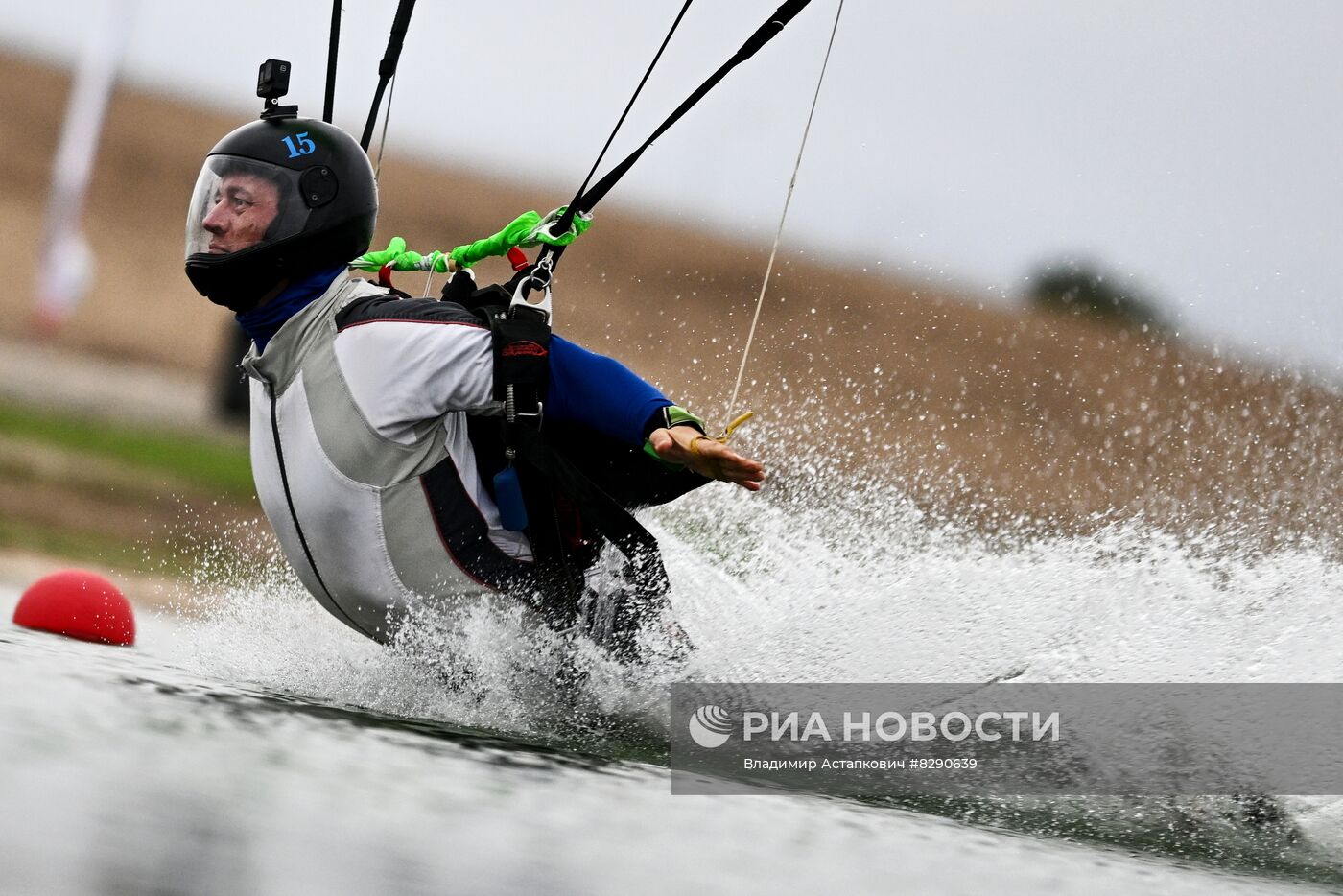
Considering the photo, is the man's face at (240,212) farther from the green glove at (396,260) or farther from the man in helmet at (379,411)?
the green glove at (396,260)

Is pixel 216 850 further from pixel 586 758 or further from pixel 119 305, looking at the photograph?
pixel 119 305

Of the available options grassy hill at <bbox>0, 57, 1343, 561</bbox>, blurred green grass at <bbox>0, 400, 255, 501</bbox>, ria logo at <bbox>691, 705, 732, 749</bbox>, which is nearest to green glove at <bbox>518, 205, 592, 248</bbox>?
ria logo at <bbox>691, 705, 732, 749</bbox>

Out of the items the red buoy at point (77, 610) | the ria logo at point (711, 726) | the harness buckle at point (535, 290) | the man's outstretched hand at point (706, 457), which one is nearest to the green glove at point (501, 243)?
the harness buckle at point (535, 290)

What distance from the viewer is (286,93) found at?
395cm

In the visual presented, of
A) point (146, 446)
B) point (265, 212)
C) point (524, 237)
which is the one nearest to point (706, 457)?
point (524, 237)

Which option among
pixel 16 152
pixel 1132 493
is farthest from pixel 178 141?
pixel 1132 493

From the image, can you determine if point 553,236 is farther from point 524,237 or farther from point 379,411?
point 379,411

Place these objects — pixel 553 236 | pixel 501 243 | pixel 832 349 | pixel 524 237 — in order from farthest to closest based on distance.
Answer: pixel 832 349 → pixel 501 243 → pixel 524 237 → pixel 553 236

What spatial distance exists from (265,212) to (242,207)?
0.05 m

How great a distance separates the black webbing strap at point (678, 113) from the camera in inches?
145

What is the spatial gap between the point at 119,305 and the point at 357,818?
85.0 ft

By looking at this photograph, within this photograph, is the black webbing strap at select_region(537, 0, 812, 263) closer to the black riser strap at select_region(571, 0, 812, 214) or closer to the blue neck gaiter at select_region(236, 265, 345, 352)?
the black riser strap at select_region(571, 0, 812, 214)

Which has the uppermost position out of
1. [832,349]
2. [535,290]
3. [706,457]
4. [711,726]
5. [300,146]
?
[832,349]

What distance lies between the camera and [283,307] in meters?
3.70
